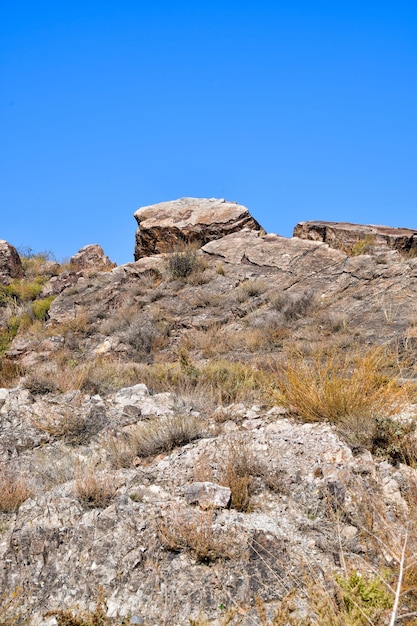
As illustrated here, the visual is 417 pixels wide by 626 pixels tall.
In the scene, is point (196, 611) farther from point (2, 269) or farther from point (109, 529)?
point (2, 269)

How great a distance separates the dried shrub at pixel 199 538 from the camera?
3.13 m

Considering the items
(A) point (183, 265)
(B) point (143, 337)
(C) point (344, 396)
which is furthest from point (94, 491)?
(A) point (183, 265)

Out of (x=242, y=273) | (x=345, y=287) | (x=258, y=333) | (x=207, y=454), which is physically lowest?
(x=207, y=454)

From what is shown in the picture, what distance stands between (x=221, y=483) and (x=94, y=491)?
1012 mm

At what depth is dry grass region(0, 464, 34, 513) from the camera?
3.87 metres

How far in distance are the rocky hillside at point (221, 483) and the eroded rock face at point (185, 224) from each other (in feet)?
19.4

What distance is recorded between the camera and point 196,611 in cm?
281

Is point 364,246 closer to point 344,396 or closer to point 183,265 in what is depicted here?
point 183,265

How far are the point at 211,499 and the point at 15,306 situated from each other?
1150cm

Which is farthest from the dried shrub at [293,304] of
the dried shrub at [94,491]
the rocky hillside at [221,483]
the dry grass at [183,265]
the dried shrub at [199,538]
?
the dried shrub at [199,538]

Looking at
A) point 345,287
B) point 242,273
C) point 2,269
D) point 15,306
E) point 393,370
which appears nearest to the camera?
point 393,370

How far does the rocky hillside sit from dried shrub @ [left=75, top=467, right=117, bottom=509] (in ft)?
0.04

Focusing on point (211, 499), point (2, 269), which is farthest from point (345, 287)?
point (2, 269)

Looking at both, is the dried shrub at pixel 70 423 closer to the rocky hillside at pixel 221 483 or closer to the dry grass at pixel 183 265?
the rocky hillside at pixel 221 483
